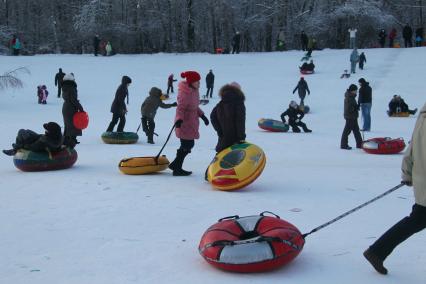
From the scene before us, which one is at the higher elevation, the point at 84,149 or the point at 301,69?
the point at 301,69

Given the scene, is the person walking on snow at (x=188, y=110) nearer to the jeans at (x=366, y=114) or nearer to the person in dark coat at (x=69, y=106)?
the person in dark coat at (x=69, y=106)

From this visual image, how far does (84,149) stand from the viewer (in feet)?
42.7

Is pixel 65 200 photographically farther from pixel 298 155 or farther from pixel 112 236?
pixel 298 155

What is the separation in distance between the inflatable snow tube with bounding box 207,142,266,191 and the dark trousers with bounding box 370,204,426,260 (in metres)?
3.27

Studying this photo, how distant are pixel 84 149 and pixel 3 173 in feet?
12.6

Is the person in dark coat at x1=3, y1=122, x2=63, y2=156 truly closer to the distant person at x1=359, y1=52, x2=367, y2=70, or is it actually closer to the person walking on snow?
the person walking on snow

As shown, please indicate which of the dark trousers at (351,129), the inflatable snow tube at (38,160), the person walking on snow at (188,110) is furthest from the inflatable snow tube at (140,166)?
the dark trousers at (351,129)

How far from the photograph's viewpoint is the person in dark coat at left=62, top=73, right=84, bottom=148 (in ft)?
35.8

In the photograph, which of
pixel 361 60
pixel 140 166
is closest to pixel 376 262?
pixel 140 166

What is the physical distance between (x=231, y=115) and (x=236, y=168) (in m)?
0.84

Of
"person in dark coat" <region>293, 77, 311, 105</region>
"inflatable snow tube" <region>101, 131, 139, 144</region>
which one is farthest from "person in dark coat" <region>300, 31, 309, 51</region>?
"inflatable snow tube" <region>101, 131, 139, 144</region>

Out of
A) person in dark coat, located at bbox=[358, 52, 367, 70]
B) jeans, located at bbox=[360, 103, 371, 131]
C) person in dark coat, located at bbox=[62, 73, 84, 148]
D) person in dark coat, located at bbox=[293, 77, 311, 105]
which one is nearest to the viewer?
person in dark coat, located at bbox=[62, 73, 84, 148]

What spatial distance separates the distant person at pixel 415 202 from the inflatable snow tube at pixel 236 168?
3.24 m

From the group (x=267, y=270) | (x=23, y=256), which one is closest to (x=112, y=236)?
(x=23, y=256)
